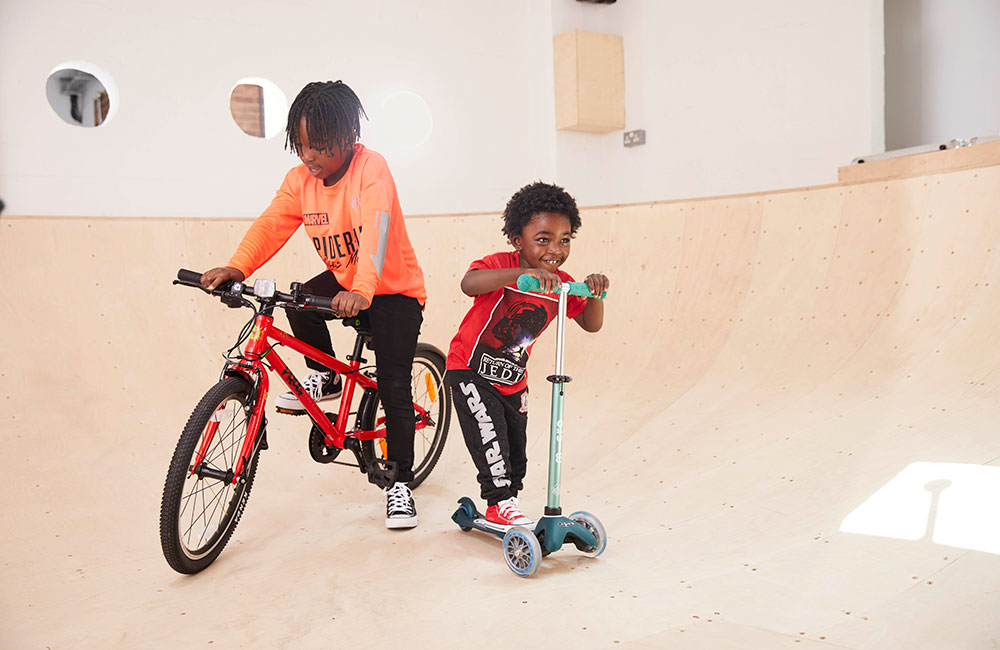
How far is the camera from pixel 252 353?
1842 mm

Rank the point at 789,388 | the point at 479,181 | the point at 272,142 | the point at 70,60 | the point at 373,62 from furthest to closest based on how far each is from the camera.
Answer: the point at 479,181, the point at 373,62, the point at 272,142, the point at 70,60, the point at 789,388

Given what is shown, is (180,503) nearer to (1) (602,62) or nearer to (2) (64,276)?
(2) (64,276)

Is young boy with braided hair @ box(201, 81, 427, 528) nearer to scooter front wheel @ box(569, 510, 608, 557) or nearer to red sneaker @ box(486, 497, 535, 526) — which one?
red sneaker @ box(486, 497, 535, 526)

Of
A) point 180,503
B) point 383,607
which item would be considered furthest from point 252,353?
point 383,607

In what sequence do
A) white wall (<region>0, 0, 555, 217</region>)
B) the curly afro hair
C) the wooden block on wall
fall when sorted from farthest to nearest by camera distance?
the wooden block on wall, white wall (<region>0, 0, 555, 217</region>), the curly afro hair

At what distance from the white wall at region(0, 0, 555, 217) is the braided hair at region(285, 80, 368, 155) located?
2814mm

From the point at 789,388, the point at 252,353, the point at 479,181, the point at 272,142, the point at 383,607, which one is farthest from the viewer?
the point at 479,181

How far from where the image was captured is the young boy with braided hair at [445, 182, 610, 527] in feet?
6.31

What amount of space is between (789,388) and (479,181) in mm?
3372

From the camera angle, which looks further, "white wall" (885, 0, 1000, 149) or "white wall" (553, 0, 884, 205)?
"white wall" (553, 0, 884, 205)

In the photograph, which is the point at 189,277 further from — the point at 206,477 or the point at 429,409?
the point at 429,409

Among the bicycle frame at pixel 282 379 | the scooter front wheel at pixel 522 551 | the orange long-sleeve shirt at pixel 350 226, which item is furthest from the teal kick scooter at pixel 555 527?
the bicycle frame at pixel 282 379

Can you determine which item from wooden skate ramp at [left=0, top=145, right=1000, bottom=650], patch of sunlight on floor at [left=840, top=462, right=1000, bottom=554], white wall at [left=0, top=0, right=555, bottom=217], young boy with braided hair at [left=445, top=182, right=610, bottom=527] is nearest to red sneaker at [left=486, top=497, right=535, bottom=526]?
young boy with braided hair at [left=445, top=182, right=610, bottom=527]

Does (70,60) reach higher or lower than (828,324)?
higher
